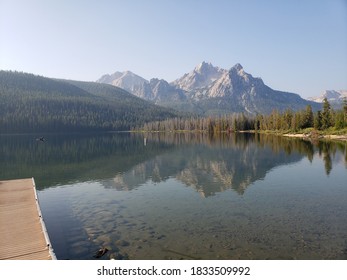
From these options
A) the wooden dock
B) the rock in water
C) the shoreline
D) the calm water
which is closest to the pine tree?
the shoreline

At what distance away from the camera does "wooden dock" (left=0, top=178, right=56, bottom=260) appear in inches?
882

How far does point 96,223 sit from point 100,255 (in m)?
9.32

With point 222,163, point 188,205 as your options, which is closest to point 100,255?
point 188,205

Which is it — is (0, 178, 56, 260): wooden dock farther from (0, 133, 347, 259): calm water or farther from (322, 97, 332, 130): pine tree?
(322, 97, 332, 130): pine tree

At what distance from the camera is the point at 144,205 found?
40844 millimetres

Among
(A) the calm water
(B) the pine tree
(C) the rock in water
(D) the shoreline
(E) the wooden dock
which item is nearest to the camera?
(E) the wooden dock

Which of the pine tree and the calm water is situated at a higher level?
the pine tree

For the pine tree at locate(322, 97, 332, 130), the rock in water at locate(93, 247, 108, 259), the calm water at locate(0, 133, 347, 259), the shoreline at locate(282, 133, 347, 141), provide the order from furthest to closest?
the pine tree at locate(322, 97, 332, 130), the shoreline at locate(282, 133, 347, 141), the calm water at locate(0, 133, 347, 259), the rock in water at locate(93, 247, 108, 259)

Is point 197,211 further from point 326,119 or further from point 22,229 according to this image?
point 326,119

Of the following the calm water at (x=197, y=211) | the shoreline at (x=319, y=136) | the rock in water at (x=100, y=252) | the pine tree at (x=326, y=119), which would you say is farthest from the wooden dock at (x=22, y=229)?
the pine tree at (x=326, y=119)

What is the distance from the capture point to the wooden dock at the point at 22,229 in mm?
22391

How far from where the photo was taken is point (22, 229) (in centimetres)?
2791

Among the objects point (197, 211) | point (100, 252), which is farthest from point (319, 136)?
point (100, 252)
